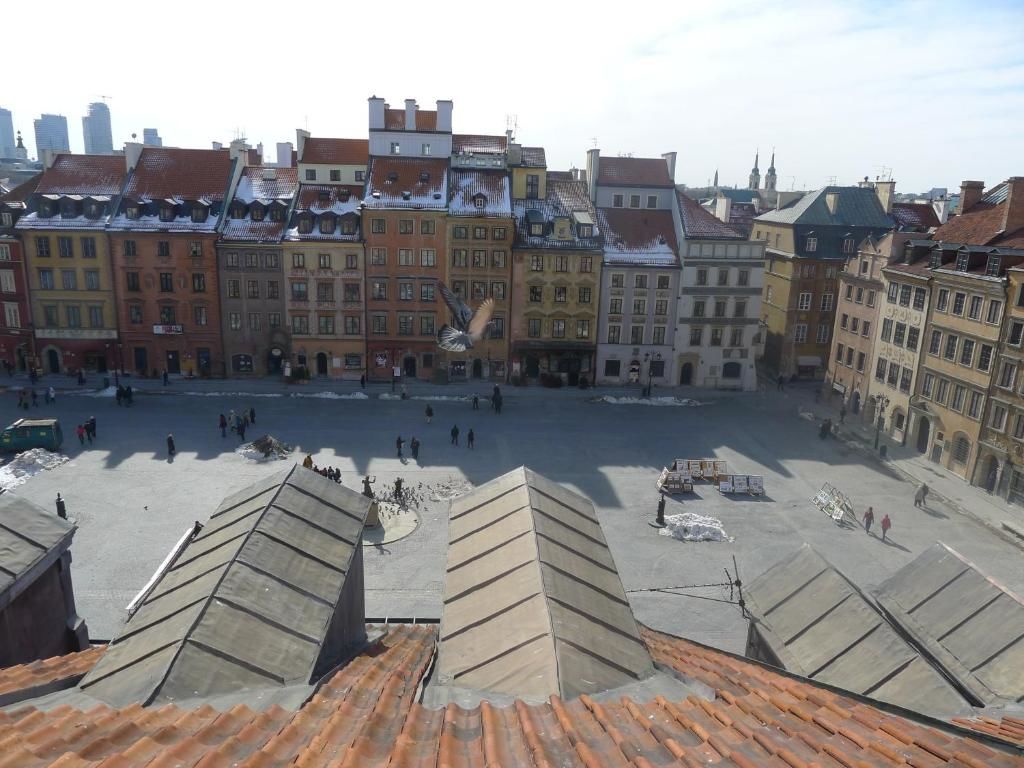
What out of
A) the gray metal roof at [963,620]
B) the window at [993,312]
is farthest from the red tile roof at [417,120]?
the gray metal roof at [963,620]

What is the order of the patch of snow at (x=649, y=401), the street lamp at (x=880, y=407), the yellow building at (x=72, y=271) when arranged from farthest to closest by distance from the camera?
the yellow building at (x=72, y=271) → the patch of snow at (x=649, y=401) → the street lamp at (x=880, y=407)

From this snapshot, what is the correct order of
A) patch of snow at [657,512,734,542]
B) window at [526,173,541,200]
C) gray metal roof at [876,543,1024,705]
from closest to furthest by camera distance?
gray metal roof at [876,543,1024,705] < patch of snow at [657,512,734,542] < window at [526,173,541,200]

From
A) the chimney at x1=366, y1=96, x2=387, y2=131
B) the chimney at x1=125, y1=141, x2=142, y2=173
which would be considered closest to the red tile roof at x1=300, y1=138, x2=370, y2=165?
the chimney at x1=366, y1=96, x2=387, y2=131

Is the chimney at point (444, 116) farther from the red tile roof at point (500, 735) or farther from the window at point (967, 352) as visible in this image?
the red tile roof at point (500, 735)

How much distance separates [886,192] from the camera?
66.4m

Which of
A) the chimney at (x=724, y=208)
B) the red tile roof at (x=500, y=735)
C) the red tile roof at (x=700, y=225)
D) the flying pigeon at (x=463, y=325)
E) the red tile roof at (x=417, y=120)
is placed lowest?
the flying pigeon at (x=463, y=325)

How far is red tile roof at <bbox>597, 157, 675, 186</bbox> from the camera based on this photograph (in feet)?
213

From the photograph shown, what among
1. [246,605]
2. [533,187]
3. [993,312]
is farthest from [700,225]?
[246,605]

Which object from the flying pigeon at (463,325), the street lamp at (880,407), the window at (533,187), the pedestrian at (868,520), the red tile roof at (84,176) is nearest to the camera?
the pedestrian at (868,520)

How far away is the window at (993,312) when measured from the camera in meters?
41.0

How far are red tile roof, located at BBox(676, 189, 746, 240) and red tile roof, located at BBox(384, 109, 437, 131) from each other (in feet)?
66.7

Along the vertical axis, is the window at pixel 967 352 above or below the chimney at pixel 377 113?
below

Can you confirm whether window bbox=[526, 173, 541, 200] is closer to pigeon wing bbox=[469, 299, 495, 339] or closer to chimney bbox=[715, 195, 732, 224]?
pigeon wing bbox=[469, 299, 495, 339]

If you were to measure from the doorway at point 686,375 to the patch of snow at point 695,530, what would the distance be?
1067 inches
